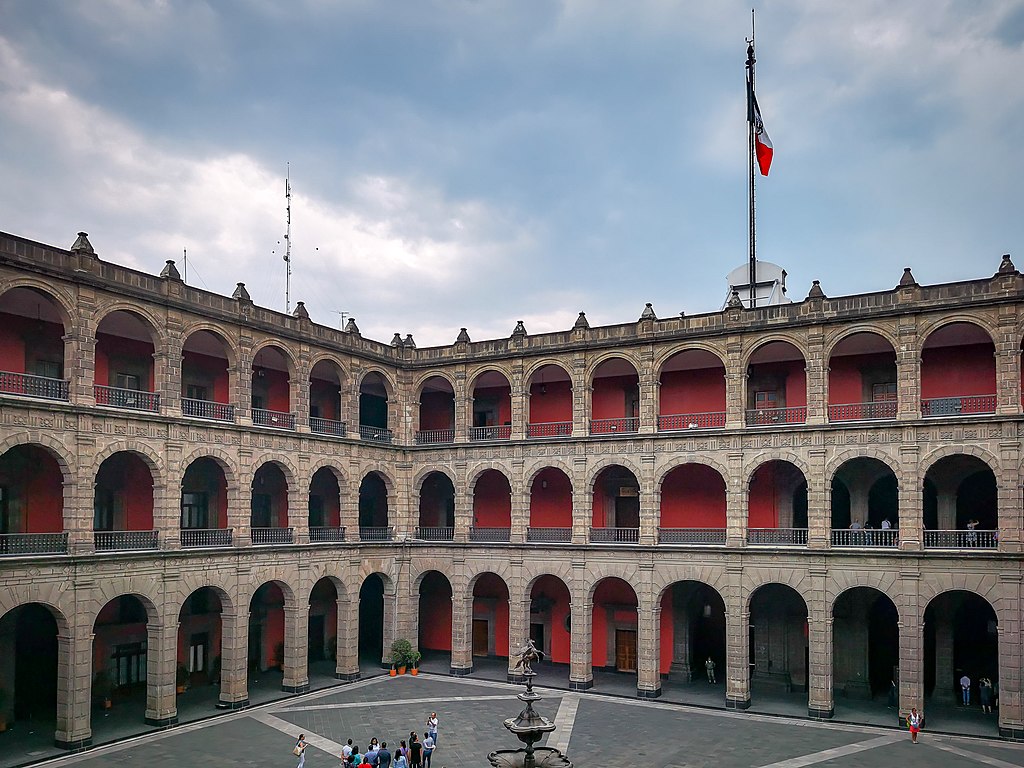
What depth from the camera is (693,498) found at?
1403 inches

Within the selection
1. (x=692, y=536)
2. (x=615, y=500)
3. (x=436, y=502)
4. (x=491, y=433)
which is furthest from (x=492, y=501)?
(x=692, y=536)

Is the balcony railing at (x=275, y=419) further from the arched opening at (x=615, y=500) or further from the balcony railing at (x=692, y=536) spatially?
the balcony railing at (x=692, y=536)

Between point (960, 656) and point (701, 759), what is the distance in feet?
43.0

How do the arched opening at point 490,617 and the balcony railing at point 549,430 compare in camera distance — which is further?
the arched opening at point 490,617

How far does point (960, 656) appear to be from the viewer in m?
31.4

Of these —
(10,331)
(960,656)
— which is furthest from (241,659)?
(960,656)

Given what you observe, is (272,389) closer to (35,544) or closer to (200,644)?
(200,644)

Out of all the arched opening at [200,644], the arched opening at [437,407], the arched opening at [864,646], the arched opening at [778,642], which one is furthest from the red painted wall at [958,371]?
the arched opening at [200,644]

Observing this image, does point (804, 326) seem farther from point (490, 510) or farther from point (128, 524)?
point (128, 524)

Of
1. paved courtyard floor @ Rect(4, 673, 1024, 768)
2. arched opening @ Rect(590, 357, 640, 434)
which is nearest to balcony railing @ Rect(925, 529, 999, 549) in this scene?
paved courtyard floor @ Rect(4, 673, 1024, 768)

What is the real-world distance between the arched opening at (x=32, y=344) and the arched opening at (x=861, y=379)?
27561 mm

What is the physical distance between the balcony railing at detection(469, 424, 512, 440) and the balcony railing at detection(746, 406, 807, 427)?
1089cm

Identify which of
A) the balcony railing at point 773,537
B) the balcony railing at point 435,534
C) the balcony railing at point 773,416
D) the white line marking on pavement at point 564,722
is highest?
the balcony railing at point 773,416

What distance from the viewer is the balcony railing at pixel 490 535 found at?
3718cm
